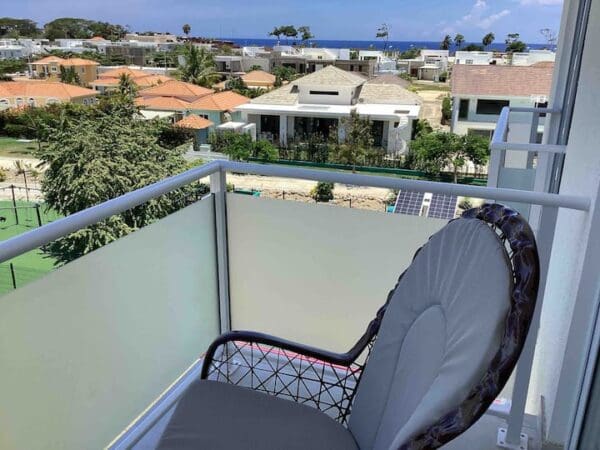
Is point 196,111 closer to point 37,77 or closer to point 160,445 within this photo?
point 37,77

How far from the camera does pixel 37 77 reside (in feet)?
111

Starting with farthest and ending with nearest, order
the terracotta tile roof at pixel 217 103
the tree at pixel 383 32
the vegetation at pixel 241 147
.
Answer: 1. the tree at pixel 383 32
2. the terracotta tile roof at pixel 217 103
3. the vegetation at pixel 241 147

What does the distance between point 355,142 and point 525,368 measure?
27359 mm

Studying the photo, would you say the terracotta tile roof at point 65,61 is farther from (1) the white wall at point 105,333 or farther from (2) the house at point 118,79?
(1) the white wall at point 105,333

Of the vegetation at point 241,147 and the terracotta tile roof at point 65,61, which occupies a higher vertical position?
the terracotta tile roof at point 65,61

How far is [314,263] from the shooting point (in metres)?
1.91

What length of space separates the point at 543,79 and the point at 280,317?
15.0 metres

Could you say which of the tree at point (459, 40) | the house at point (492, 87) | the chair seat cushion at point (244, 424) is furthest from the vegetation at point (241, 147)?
the tree at point (459, 40)

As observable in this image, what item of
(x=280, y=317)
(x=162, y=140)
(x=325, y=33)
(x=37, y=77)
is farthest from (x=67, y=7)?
(x=280, y=317)

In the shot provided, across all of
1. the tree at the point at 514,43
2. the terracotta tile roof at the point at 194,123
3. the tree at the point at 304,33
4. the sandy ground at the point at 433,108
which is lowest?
the terracotta tile roof at the point at 194,123

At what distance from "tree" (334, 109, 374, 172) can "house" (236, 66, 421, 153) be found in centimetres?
56

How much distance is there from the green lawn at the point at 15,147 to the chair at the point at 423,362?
2767 centimetres

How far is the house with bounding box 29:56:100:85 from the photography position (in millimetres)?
34031

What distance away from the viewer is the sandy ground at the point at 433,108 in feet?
96.8
